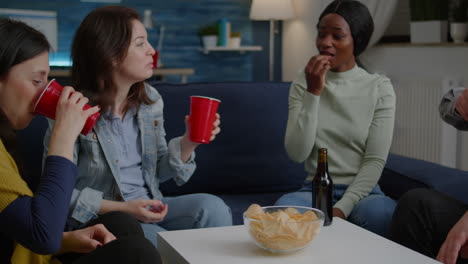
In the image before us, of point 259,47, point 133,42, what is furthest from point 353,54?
point 259,47

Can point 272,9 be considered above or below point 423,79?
above

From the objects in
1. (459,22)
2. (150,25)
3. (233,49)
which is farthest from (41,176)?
(233,49)

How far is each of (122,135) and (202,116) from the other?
378mm

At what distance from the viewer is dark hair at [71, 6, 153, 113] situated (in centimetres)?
202

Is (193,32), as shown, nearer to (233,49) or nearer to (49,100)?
(233,49)

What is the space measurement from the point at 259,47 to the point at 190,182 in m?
3.57

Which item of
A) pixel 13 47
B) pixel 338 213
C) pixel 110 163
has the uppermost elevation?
pixel 13 47

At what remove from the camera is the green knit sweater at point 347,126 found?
7.68ft

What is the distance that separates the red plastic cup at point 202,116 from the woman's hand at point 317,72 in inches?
20.9

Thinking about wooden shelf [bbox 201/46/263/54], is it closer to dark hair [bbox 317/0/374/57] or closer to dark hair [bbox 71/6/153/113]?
dark hair [bbox 317/0/374/57]

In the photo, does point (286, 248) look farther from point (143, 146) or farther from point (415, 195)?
point (143, 146)

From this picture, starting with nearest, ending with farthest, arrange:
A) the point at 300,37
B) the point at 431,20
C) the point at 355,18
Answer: the point at 355,18 → the point at 431,20 → the point at 300,37

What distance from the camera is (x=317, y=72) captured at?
2.25 m

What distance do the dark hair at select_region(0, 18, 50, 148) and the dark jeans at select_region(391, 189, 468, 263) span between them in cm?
111
